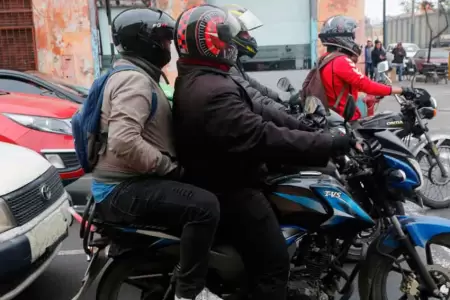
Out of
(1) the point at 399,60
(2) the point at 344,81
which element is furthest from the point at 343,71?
(1) the point at 399,60

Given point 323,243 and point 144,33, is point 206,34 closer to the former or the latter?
point 144,33

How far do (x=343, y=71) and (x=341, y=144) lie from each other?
7.82 ft

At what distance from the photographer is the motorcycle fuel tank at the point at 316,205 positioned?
271 cm

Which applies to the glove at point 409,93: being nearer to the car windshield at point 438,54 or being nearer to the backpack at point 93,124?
the backpack at point 93,124

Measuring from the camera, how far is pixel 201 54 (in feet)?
8.58

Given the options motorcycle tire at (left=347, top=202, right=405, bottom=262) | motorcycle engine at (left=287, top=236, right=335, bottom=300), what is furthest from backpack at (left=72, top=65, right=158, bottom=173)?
motorcycle tire at (left=347, top=202, right=405, bottom=262)

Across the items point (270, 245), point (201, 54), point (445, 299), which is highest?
point (201, 54)

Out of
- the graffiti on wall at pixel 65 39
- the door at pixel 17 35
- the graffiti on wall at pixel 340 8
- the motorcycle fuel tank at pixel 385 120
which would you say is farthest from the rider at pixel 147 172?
the door at pixel 17 35

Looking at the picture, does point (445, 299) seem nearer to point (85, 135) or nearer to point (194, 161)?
point (194, 161)

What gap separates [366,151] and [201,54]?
101 cm

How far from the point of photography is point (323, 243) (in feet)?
9.43

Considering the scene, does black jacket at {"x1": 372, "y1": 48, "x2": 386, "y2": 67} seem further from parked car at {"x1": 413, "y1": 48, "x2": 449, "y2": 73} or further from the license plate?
the license plate

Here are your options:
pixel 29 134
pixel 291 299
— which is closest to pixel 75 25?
pixel 29 134

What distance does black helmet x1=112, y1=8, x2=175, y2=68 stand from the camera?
2.79 meters
